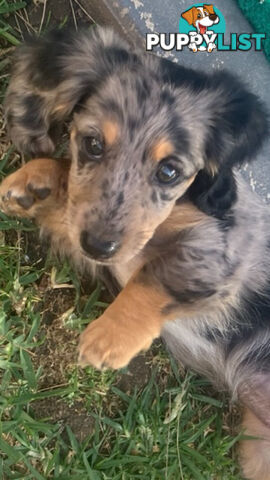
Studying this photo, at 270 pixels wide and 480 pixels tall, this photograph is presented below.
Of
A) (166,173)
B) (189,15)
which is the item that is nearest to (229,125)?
(166,173)

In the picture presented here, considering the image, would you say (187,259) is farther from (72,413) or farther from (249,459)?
(249,459)

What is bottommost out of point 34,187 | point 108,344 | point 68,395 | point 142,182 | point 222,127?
point 68,395

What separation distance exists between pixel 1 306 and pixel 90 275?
0.47 metres

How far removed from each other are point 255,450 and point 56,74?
6.76ft

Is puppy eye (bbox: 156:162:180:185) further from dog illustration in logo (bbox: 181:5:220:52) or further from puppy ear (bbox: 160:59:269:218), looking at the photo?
dog illustration in logo (bbox: 181:5:220:52)

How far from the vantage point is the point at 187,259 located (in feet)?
8.24

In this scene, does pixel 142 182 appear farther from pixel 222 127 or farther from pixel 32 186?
pixel 32 186

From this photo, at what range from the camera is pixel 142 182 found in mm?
2129

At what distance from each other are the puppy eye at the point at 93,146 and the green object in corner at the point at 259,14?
1615 mm

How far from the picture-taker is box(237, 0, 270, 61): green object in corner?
3270mm

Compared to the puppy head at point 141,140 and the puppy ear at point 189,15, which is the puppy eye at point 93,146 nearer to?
the puppy head at point 141,140

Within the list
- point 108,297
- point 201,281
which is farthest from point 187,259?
point 108,297

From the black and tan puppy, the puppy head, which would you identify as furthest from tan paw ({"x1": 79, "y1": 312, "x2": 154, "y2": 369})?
the puppy head

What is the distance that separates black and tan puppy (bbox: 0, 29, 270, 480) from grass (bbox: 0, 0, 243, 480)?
241mm
